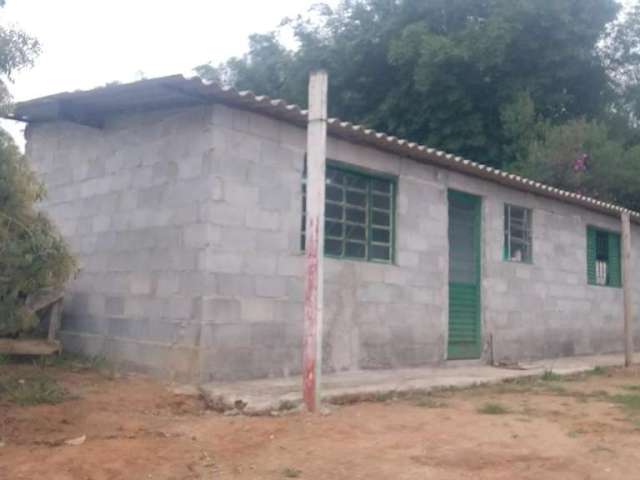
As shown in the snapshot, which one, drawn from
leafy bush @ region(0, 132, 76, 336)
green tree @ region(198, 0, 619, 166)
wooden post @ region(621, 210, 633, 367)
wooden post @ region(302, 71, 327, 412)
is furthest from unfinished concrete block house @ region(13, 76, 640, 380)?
green tree @ region(198, 0, 619, 166)

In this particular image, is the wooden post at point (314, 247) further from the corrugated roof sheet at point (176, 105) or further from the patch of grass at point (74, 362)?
the patch of grass at point (74, 362)

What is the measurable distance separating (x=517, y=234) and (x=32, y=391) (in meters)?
8.12

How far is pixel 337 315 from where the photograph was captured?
8.79 meters


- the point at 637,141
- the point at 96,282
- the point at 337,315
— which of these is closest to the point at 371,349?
the point at 337,315

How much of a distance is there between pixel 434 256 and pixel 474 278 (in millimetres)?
1196

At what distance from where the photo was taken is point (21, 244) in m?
5.54

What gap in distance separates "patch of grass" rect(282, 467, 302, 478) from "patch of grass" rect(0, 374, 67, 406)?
2.73 m

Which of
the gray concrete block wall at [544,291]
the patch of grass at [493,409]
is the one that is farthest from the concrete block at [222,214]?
the gray concrete block wall at [544,291]

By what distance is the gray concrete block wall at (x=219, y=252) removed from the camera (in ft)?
24.8

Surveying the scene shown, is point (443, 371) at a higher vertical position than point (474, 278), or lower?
lower

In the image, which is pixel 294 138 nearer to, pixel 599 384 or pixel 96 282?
pixel 96 282

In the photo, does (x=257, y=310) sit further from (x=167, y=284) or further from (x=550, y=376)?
(x=550, y=376)

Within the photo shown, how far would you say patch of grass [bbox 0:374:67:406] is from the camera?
20.7 ft

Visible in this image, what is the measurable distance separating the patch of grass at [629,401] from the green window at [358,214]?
3256 mm
